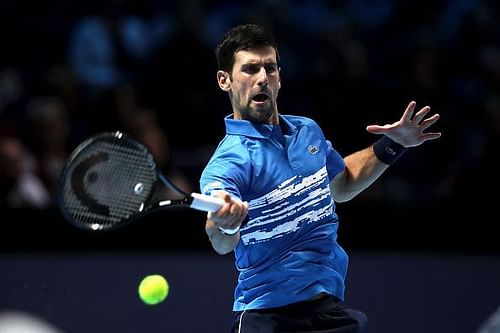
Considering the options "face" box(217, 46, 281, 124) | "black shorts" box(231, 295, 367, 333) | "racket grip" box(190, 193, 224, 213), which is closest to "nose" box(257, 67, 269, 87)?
"face" box(217, 46, 281, 124)

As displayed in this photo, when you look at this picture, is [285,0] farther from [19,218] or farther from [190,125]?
[19,218]

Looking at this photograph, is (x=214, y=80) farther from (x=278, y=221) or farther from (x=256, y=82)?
(x=278, y=221)

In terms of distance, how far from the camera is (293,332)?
4395 mm

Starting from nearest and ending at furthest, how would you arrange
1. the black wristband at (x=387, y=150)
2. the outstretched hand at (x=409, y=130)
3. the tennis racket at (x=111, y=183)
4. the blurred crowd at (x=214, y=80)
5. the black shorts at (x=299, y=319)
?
the tennis racket at (x=111, y=183) < the black shorts at (x=299, y=319) < the outstretched hand at (x=409, y=130) < the black wristband at (x=387, y=150) < the blurred crowd at (x=214, y=80)

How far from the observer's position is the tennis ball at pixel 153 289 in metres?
6.31

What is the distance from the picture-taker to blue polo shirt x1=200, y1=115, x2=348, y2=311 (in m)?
4.40

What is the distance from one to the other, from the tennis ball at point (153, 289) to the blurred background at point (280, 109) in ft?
0.23

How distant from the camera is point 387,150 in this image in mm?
5000

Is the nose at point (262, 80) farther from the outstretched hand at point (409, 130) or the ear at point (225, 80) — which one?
the outstretched hand at point (409, 130)

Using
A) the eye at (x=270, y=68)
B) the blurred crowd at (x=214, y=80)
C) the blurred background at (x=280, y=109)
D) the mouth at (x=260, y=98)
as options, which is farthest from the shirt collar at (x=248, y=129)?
the blurred crowd at (x=214, y=80)

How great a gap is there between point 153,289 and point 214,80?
8.87 ft

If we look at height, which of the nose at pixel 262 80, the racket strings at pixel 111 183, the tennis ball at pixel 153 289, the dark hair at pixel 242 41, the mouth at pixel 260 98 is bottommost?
the tennis ball at pixel 153 289

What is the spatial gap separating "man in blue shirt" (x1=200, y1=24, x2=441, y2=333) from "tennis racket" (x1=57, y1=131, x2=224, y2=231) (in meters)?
0.24

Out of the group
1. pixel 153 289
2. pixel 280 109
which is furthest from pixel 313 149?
pixel 280 109
